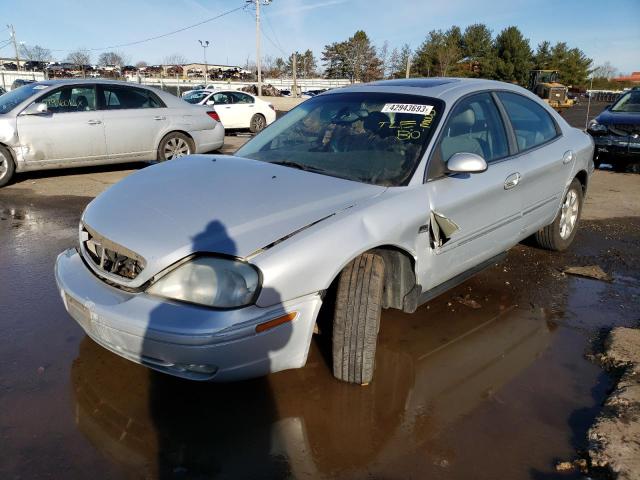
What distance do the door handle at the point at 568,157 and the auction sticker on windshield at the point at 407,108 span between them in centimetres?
174

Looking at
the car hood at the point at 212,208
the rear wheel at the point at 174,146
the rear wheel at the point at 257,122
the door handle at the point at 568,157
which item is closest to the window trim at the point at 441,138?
the car hood at the point at 212,208

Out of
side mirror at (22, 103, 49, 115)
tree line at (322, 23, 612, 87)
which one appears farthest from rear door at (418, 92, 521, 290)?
tree line at (322, 23, 612, 87)

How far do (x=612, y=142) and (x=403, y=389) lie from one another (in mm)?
9376

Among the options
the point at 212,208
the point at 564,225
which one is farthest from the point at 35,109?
the point at 564,225

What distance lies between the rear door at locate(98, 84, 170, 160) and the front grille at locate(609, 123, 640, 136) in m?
8.36

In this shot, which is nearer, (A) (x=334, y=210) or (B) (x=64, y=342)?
(A) (x=334, y=210)

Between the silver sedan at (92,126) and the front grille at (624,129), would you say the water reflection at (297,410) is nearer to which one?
the silver sedan at (92,126)

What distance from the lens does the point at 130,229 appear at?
8.56 feet

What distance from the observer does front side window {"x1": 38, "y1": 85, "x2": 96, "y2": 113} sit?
785 cm

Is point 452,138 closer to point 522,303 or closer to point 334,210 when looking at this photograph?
point 334,210

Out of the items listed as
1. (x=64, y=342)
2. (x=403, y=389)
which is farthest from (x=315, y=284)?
(x=64, y=342)

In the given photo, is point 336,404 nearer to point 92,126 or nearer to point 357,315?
point 357,315

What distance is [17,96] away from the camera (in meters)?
7.81

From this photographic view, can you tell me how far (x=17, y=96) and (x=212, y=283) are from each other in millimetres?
7182
